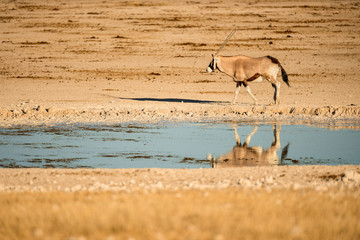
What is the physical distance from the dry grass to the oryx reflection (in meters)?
4.47

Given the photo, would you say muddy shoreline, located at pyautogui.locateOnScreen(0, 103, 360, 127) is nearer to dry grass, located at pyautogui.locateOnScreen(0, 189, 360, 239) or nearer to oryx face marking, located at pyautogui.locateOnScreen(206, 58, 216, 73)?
oryx face marking, located at pyautogui.locateOnScreen(206, 58, 216, 73)

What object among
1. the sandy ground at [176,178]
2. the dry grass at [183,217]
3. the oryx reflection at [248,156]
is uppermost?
the dry grass at [183,217]

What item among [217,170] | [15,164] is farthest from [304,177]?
[15,164]

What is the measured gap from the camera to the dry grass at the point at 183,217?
498cm

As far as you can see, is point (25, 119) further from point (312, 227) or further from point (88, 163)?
point (312, 227)

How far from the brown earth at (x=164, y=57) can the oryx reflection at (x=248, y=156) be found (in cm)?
427

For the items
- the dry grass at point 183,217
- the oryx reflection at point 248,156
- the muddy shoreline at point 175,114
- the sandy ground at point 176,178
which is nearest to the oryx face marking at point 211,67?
the muddy shoreline at point 175,114

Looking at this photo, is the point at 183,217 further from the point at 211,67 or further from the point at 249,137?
the point at 211,67

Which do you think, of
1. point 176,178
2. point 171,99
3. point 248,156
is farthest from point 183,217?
point 171,99

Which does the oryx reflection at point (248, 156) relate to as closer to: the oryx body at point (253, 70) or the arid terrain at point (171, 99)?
the arid terrain at point (171, 99)

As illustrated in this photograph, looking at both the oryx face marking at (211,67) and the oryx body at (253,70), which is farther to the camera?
the oryx face marking at (211,67)

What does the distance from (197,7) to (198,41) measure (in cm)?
630

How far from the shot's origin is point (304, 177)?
364 inches

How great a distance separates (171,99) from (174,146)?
25.5ft
